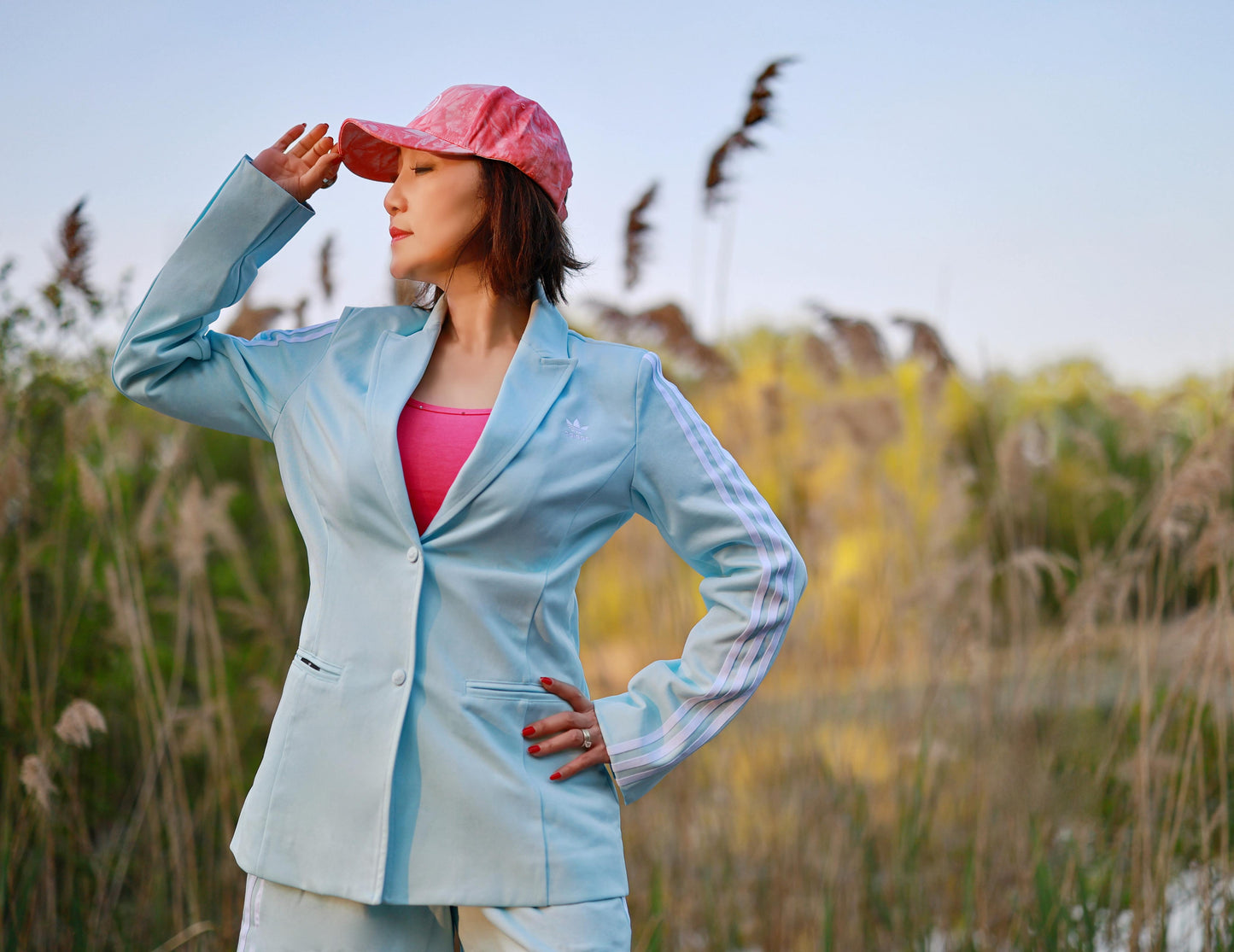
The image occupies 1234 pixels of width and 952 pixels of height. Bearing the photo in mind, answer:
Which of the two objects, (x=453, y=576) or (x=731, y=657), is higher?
(x=453, y=576)

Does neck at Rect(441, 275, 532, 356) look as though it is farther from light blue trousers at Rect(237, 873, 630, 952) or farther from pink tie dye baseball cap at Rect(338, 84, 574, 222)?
light blue trousers at Rect(237, 873, 630, 952)

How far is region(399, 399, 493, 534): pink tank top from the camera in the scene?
1.55m

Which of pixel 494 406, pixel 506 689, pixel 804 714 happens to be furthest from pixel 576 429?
pixel 804 714

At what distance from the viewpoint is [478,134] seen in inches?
64.6

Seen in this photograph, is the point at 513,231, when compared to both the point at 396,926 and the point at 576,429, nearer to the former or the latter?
the point at 576,429

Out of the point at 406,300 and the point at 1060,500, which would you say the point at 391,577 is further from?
the point at 1060,500

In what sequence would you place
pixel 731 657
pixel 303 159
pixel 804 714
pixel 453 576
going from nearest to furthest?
pixel 453 576 → pixel 731 657 → pixel 303 159 → pixel 804 714

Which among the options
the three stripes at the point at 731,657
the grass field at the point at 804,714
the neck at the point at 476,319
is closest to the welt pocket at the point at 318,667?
the three stripes at the point at 731,657

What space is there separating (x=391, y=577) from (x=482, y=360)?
0.37m

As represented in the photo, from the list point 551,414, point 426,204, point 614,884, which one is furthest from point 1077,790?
point 426,204

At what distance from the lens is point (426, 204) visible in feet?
5.39

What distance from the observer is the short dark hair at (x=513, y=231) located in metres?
1.66

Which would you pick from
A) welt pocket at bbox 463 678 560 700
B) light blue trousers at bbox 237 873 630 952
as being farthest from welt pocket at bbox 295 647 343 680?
light blue trousers at bbox 237 873 630 952

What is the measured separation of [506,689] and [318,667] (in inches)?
10.0
